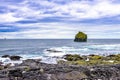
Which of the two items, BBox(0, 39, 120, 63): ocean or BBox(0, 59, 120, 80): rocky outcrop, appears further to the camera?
BBox(0, 39, 120, 63): ocean

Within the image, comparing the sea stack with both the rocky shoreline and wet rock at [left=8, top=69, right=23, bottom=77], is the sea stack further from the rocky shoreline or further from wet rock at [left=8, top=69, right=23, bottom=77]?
wet rock at [left=8, top=69, right=23, bottom=77]

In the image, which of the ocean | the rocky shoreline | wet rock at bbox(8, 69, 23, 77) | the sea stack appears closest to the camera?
the rocky shoreline

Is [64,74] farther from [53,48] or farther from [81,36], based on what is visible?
[81,36]

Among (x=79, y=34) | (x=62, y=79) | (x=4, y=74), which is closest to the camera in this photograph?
(x=62, y=79)

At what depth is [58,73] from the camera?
48.0ft

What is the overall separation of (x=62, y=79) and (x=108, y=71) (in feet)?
10.0

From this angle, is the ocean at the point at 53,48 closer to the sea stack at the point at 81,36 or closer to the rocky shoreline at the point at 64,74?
the rocky shoreline at the point at 64,74

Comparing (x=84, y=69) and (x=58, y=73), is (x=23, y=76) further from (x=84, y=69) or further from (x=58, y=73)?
(x=84, y=69)

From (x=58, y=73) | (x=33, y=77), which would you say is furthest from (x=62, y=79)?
(x=33, y=77)

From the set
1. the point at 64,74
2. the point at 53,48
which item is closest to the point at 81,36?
the point at 53,48

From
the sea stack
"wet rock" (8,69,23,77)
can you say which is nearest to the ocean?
→ "wet rock" (8,69,23,77)

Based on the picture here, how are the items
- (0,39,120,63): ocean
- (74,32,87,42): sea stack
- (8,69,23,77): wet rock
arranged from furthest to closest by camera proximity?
1. (74,32,87,42): sea stack
2. (0,39,120,63): ocean
3. (8,69,23,77): wet rock

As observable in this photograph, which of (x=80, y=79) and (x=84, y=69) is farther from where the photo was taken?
(x=84, y=69)

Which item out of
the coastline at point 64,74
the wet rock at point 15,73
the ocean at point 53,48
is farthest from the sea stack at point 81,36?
the wet rock at point 15,73
